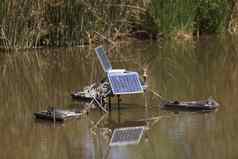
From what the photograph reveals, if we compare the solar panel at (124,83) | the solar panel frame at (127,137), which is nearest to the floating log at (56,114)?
the solar panel at (124,83)

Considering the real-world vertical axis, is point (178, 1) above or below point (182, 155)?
above

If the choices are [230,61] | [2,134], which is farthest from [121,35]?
[2,134]

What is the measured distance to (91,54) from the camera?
17500 millimetres

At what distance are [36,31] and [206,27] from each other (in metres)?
5.60

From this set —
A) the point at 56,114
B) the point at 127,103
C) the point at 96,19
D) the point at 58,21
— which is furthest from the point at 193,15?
the point at 56,114

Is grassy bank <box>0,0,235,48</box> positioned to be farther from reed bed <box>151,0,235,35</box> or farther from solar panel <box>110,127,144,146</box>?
solar panel <box>110,127,144,146</box>

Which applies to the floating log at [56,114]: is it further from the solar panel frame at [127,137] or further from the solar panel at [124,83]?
the solar panel frame at [127,137]

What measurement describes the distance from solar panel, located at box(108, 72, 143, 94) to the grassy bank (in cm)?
900

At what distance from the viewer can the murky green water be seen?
25.9ft

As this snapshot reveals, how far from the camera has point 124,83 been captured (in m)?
9.66

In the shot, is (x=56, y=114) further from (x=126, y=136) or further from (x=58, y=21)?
(x=58, y=21)

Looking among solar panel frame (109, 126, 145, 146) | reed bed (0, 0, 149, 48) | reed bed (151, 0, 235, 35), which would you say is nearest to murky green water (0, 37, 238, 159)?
solar panel frame (109, 126, 145, 146)

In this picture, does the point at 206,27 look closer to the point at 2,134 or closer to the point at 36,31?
the point at 36,31

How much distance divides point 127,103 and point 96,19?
9.01 m
